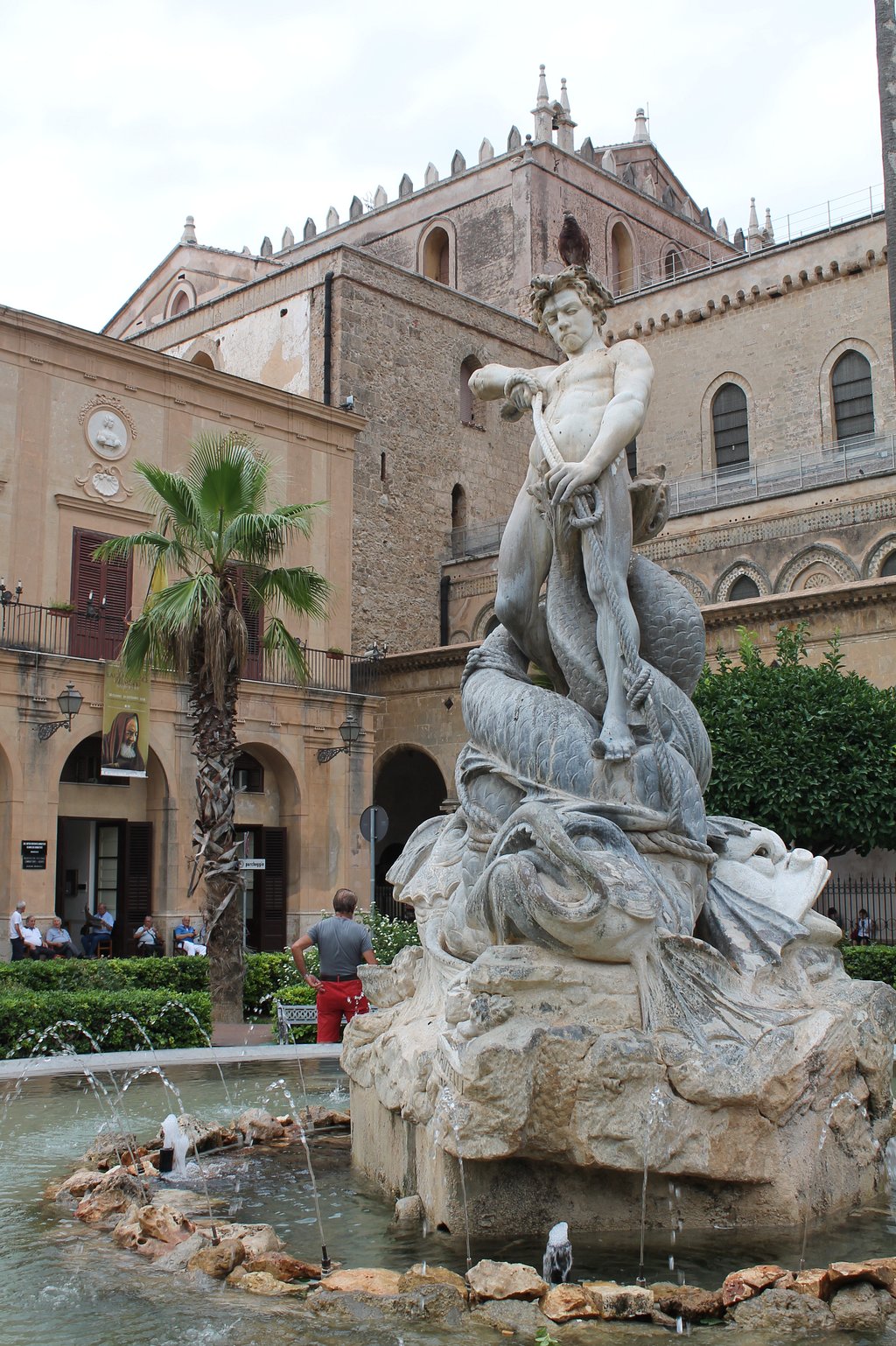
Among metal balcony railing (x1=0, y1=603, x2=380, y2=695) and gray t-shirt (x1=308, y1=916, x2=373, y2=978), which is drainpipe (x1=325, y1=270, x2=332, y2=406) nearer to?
metal balcony railing (x1=0, y1=603, x2=380, y2=695)

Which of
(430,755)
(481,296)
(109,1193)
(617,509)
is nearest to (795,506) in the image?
(430,755)

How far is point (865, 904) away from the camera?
66.5 ft

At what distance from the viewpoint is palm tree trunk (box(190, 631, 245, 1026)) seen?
12891 millimetres

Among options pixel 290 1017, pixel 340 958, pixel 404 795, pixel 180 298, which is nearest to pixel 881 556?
pixel 404 795

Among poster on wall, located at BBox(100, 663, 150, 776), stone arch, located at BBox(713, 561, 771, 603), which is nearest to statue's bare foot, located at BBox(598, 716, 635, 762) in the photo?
poster on wall, located at BBox(100, 663, 150, 776)

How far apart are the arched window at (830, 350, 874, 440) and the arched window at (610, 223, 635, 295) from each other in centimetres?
1096

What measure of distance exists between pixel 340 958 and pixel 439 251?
39.1 m

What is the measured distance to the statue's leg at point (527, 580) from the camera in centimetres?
569

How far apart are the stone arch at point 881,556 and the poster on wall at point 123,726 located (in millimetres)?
14004

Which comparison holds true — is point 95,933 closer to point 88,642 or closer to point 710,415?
point 88,642

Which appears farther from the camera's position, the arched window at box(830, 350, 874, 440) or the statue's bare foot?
the arched window at box(830, 350, 874, 440)

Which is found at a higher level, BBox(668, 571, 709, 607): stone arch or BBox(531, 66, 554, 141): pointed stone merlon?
BBox(531, 66, 554, 141): pointed stone merlon

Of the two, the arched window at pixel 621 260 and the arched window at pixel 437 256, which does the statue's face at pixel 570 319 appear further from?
the arched window at pixel 621 260

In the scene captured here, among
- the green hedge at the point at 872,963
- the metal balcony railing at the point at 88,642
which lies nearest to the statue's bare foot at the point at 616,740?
the green hedge at the point at 872,963
